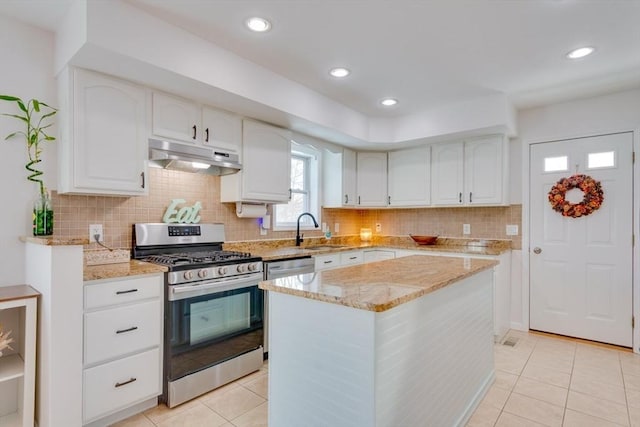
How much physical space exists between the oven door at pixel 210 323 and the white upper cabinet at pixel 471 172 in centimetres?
254

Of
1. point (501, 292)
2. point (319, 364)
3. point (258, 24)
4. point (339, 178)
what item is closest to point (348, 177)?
point (339, 178)

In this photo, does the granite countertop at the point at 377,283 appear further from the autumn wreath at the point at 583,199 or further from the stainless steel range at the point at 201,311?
the autumn wreath at the point at 583,199

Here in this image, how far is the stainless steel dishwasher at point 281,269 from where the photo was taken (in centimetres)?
288

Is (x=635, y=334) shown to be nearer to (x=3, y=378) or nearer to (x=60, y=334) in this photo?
(x=60, y=334)

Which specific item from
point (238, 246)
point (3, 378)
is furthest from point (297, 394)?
point (238, 246)

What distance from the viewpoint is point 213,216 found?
3182 millimetres

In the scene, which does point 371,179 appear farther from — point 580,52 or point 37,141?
point 37,141

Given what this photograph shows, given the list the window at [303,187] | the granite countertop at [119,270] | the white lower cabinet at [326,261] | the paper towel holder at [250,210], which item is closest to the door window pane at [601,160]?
the white lower cabinet at [326,261]

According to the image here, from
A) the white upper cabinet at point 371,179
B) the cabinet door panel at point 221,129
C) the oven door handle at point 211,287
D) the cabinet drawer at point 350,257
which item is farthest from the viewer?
the white upper cabinet at point 371,179

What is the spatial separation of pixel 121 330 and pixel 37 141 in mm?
1347

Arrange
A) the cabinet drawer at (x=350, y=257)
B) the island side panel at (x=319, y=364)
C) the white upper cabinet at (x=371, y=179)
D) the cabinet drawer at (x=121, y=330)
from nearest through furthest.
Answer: the island side panel at (x=319, y=364) → the cabinet drawer at (x=121, y=330) → the cabinet drawer at (x=350, y=257) → the white upper cabinet at (x=371, y=179)

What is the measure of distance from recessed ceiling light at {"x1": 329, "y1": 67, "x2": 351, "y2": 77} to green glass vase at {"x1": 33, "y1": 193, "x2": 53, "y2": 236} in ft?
7.39

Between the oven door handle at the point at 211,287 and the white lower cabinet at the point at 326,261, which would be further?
the white lower cabinet at the point at 326,261

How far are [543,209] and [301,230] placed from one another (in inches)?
107
